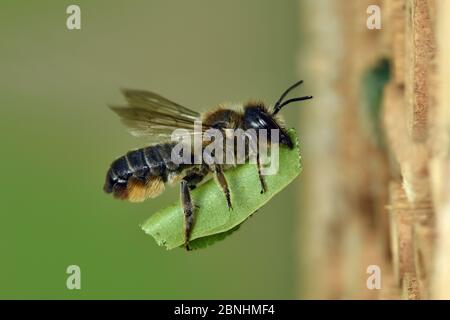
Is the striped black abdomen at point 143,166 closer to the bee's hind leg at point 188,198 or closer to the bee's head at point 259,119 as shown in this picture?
the bee's hind leg at point 188,198

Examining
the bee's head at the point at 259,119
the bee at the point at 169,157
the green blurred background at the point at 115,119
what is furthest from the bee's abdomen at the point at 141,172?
the green blurred background at the point at 115,119

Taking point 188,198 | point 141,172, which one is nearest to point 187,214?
point 188,198

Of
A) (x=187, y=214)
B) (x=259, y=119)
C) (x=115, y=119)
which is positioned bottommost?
(x=187, y=214)

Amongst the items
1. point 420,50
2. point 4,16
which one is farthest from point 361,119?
point 4,16

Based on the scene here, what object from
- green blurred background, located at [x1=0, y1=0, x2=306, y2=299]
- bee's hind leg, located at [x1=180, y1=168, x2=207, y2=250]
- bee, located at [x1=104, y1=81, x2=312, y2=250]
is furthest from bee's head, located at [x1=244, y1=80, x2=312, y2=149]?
green blurred background, located at [x1=0, y1=0, x2=306, y2=299]

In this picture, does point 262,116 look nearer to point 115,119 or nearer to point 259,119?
point 259,119

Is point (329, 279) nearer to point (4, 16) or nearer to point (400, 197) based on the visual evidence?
point (400, 197)

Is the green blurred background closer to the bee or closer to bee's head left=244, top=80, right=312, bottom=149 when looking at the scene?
the bee
